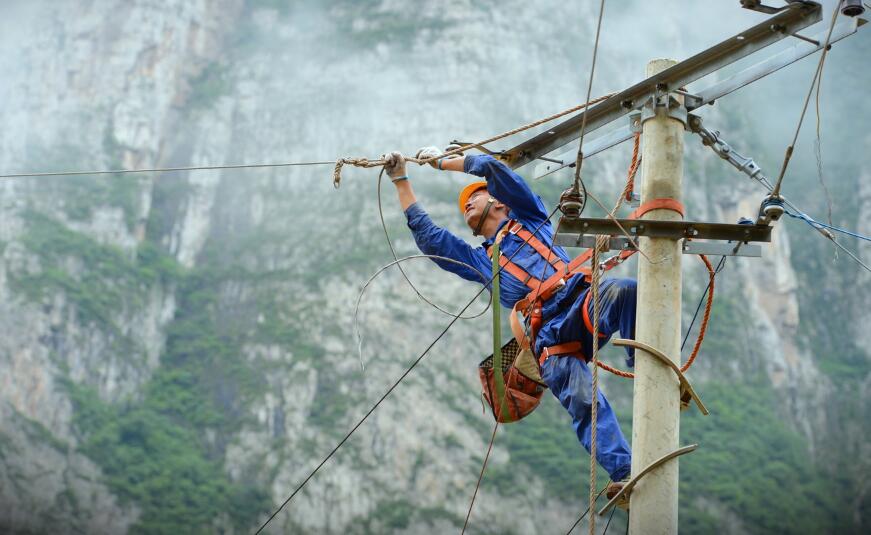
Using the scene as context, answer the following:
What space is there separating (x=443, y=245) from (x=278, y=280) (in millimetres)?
50131

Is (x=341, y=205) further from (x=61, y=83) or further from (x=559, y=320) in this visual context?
(x=559, y=320)

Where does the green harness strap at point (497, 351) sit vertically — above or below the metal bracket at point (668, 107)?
below

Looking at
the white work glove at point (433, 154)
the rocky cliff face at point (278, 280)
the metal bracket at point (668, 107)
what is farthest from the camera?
the rocky cliff face at point (278, 280)

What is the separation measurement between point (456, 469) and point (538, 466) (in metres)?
4.24

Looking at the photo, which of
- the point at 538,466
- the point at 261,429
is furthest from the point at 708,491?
the point at 261,429

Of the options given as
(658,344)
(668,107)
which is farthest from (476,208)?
(658,344)

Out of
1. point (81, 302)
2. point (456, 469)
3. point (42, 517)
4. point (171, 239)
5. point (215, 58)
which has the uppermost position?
point (215, 58)

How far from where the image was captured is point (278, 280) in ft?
187

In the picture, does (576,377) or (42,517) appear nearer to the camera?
(576,377)

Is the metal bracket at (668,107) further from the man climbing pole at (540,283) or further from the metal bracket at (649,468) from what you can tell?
the metal bracket at (649,468)

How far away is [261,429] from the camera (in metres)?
52.2

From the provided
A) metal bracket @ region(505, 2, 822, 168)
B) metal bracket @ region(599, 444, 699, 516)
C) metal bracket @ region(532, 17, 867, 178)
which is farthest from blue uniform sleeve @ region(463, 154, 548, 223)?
metal bracket @ region(599, 444, 699, 516)

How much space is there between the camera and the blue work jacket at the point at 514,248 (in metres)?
6.58

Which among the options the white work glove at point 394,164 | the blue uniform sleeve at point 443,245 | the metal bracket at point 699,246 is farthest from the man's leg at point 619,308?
the white work glove at point 394,164
